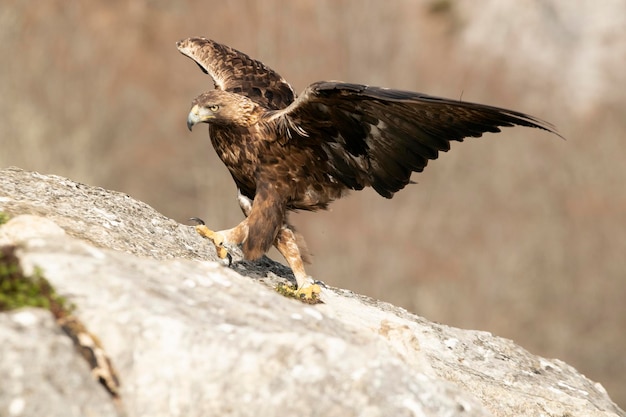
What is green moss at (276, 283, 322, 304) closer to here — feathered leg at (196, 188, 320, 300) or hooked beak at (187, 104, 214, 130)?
feathered leg at (196, 188, 320, 300)

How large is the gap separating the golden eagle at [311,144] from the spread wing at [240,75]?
2.9 inches

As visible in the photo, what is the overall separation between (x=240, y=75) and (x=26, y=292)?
4143mm

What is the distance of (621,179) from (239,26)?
47.8 ft

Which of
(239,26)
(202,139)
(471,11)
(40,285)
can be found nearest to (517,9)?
(471,11)

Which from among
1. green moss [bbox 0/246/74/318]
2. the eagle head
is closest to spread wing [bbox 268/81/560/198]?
the eagle head

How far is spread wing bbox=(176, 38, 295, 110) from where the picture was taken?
7.88 m

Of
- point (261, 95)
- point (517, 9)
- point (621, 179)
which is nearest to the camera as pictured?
point (261, 95)

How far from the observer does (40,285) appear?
4.45 metres

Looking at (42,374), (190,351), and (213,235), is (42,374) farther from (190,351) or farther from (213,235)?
(213,235)

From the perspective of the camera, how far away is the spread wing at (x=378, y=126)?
6145 millimetres

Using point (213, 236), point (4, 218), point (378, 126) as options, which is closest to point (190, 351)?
point (4, 218)

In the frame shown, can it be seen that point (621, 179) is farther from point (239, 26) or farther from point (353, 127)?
point (353, 127)

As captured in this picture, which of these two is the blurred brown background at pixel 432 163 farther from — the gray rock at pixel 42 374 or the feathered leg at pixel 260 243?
the gray rock at pixel 42 374

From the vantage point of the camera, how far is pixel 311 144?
7000mm
